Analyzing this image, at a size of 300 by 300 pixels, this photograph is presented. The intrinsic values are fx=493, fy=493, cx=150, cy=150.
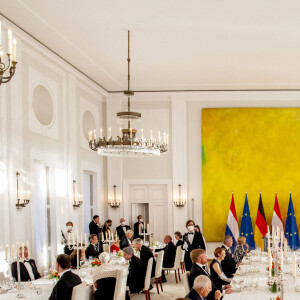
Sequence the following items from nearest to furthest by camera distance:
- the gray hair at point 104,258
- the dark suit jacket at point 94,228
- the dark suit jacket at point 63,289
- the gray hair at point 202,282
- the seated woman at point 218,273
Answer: the gray hair at point 202,282 → the dark suit jacket at point 63,289 → the seated woman at point 218,273 → the gray hair at point 104,258 → the dark suit jacket at point 94,228

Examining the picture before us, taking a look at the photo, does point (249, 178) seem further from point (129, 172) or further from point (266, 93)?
point (129, 172)

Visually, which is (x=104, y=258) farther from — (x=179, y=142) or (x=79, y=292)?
(x=179, y=142)

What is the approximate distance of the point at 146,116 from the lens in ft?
55.1

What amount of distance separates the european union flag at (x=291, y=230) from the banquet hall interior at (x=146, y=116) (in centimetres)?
54

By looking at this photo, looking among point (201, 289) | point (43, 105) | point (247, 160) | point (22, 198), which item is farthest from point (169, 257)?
point (201, 289)

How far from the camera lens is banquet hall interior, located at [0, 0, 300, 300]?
31.5 ft

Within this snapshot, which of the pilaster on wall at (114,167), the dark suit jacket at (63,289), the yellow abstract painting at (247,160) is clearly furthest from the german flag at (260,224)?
the dark suit jacket at (63,289)

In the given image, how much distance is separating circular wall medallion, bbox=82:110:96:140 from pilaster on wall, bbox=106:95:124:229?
1.14 m

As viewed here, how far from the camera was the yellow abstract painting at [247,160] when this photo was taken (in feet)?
54.1

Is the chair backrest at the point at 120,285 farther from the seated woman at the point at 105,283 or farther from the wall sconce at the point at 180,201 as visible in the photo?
the wall sconce at the point at 180,201

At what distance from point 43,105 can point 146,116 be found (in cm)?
569

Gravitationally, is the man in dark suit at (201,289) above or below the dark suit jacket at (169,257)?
above

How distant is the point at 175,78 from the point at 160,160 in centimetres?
309

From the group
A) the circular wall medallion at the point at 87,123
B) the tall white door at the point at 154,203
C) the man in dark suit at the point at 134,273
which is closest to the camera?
the man in dark suit at the point at 134,273
